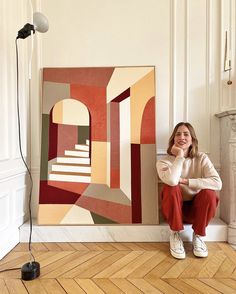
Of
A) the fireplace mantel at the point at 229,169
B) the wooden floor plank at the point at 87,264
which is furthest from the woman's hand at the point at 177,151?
the wooden floor plank at the point at 87,264

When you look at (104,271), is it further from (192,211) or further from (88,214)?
(192,211)

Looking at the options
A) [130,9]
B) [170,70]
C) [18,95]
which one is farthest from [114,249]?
[130,9]

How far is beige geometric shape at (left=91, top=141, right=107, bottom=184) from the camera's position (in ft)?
7.16

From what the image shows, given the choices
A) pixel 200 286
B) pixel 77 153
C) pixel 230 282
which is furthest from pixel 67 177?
pixel 230 282

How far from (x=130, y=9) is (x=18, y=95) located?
4.18 ft

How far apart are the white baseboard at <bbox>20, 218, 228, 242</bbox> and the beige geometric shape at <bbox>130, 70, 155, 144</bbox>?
2.47 feet

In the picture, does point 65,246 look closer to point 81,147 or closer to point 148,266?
point 148,266

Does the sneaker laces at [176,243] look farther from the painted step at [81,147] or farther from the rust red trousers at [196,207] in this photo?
the painted step at [81,147]

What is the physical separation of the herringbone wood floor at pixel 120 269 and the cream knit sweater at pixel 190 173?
1.63 ft

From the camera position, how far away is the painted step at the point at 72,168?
2195 mm

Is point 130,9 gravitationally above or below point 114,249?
above

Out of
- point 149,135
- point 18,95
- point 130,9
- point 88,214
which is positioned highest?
point 130,9

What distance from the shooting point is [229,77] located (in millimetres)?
2287

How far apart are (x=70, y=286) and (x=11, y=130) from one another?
1.23 metres
